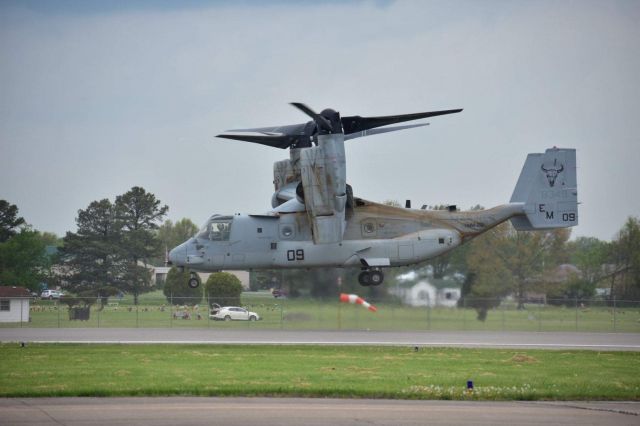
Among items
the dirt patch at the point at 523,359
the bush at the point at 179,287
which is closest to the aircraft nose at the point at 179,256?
the bush at the point at 179,287

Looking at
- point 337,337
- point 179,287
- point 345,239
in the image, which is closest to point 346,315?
point 337,337

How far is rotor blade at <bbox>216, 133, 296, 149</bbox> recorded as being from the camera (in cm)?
4294

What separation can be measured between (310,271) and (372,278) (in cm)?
268

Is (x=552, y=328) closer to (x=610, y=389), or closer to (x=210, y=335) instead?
(x=210, y=335)

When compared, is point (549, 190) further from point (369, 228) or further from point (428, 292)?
point (369, 228)

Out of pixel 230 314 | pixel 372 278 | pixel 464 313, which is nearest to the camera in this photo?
pixel 372 278

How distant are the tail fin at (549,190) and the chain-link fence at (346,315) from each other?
467 cm

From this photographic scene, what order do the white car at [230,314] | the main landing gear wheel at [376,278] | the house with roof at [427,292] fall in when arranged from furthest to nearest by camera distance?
the white car at [230,314] < the house with roof at [427,292] < the main landing gear wheel at [376,278]

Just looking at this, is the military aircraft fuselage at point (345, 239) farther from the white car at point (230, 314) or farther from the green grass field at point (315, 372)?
the green grass field at point (315, 372)

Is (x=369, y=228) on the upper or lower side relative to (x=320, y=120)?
lower

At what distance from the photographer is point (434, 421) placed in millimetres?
18328

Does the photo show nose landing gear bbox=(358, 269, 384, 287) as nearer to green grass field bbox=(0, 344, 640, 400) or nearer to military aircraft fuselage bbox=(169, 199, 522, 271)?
military aircraft fuselage bbox=(169, 199, 522, 271)

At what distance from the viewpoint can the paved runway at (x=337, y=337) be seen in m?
36.7

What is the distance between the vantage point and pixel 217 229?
4153 cm
